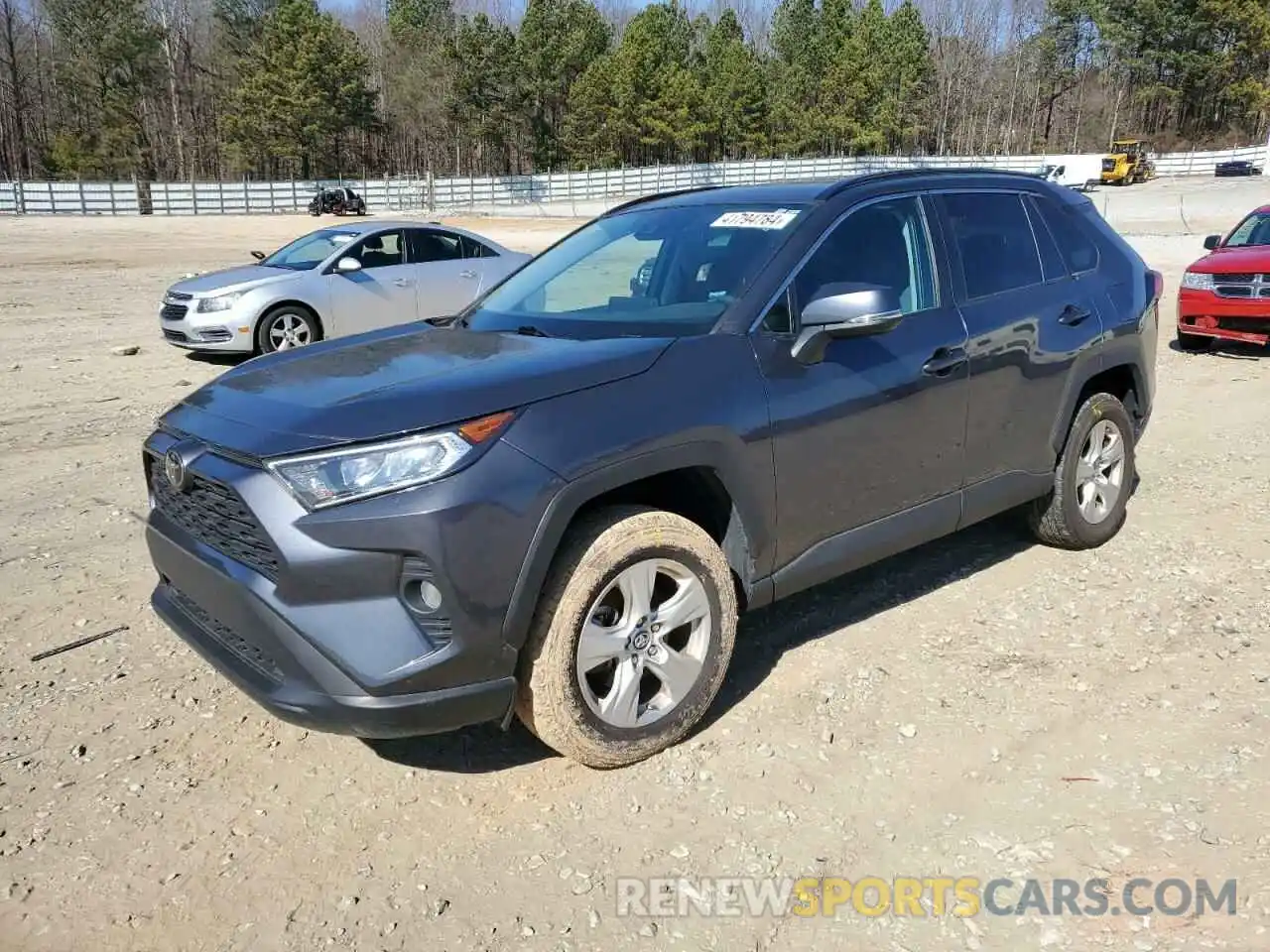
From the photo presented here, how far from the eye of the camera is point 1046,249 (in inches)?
179

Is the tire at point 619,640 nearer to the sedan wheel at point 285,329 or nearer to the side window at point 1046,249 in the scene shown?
the side window at point 1046,249

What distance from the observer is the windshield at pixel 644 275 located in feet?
11.5

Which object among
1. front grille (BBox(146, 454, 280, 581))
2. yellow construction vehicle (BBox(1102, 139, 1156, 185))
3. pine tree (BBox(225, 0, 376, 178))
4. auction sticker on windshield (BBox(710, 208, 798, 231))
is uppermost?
pine tree (BBox(225, 0, 376, 178))

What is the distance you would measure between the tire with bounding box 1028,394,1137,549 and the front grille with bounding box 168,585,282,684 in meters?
3.54

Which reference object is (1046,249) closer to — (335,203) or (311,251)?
(311,251)

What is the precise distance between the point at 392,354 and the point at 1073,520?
10.7 feet

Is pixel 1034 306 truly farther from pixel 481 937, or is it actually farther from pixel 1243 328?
pixel 1243 328

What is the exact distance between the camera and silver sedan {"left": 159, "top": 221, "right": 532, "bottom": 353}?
10289mm

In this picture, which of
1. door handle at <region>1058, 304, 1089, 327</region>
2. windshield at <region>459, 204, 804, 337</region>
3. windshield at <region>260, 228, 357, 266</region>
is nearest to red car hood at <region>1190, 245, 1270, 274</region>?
door handle at <region>1058, 304, 1089, 327</region>

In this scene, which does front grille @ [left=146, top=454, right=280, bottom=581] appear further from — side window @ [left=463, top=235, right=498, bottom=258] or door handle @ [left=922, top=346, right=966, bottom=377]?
side window @ [left=463, top=235, right=498, bottom=258]

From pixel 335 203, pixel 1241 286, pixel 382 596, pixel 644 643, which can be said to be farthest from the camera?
pixel 335 203

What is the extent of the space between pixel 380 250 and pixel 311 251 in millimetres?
839

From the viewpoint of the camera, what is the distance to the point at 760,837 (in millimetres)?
2838

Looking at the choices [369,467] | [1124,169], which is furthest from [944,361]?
[1124,169]
